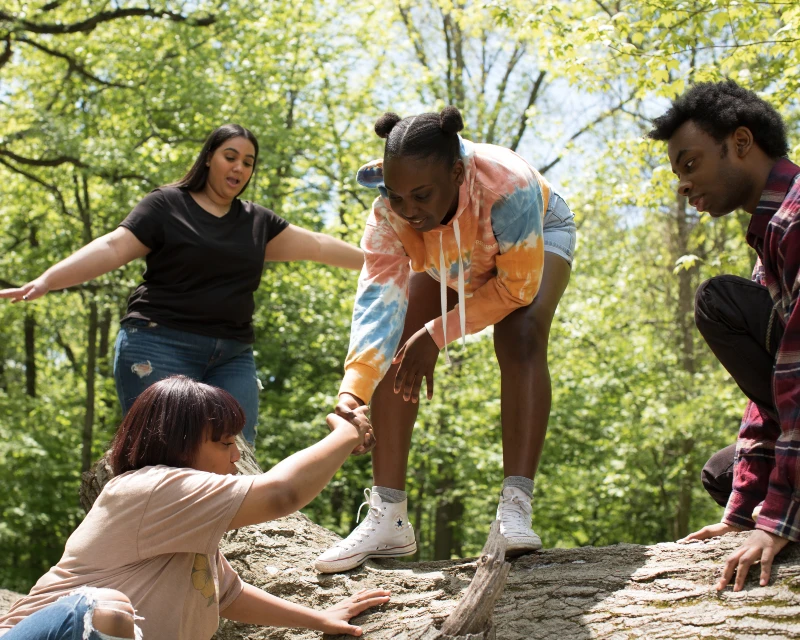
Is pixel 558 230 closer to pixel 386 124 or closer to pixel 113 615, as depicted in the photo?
pixel 386 124

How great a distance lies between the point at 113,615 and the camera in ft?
6.34

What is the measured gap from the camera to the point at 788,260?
229 cm

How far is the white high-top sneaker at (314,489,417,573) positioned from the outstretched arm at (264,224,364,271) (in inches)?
54.7

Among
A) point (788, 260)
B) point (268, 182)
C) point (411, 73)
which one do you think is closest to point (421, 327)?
point (788, 260)

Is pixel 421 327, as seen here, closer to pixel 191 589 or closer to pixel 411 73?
pixel 191 589

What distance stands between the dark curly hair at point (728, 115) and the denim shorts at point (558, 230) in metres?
0.58

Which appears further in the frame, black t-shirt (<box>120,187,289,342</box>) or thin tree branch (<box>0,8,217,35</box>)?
thin tree branch (<box>0,8,217,35</box>)

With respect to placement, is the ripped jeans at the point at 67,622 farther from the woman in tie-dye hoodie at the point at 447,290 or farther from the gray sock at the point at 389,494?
the gray sock at the point at 389,494

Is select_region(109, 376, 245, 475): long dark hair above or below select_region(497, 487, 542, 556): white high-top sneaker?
above

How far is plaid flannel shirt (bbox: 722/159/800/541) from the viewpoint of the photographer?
7.13 ft

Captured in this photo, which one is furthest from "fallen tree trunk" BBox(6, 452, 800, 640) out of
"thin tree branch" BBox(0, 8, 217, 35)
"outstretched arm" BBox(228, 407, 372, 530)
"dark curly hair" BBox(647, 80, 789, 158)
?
"thin tree branch" BBox(0, 8, 217, 35)

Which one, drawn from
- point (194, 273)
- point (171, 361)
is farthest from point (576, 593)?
point (194, 273)

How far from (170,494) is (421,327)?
1.34 m

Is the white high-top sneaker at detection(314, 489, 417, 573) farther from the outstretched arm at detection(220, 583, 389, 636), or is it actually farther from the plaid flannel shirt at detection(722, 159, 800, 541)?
the plaid flannel shirt at detection(722, 159, 800, 541)
